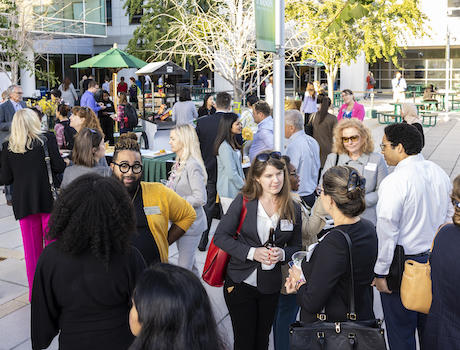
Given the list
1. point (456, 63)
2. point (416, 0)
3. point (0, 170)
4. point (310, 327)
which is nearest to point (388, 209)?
point (310, 327)

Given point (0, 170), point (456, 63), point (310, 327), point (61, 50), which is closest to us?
point (310, 327)

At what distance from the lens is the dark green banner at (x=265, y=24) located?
434 centimetres

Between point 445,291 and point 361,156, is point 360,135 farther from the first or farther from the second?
point 445,291

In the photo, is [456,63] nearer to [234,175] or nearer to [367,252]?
[234,175]

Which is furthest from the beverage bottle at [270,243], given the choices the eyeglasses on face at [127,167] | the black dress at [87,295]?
the black dress at [87,295]

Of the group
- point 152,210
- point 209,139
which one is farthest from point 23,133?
point 209,139

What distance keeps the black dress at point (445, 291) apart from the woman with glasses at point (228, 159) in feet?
11.4

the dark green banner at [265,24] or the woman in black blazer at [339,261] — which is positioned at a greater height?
the dark green banner at [265,24]

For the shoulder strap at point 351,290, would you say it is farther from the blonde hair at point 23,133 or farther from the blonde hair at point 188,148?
the blonde hair at point 23,133

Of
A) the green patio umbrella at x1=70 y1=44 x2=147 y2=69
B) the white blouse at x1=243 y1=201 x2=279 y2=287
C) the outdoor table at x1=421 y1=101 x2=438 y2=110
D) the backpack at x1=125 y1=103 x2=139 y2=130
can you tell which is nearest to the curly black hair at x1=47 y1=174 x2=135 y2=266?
the white blouse at x1=243 y1=201 x2=279 y2=287

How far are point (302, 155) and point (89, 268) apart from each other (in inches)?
145

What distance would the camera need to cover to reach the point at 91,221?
7.66 feet

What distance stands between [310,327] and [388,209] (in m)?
1.26

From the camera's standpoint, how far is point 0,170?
5.24 m
